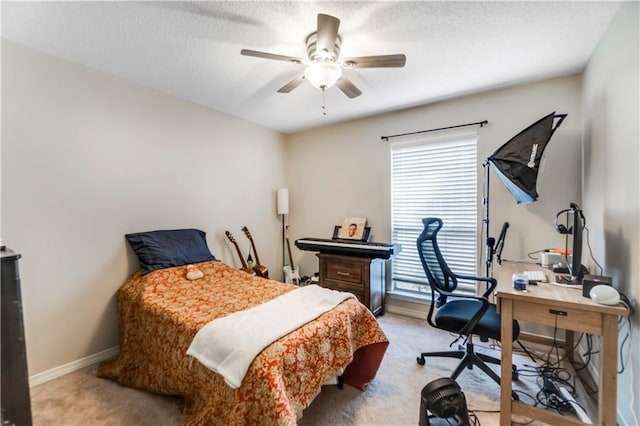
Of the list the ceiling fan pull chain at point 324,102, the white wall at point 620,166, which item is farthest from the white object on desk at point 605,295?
the ceiling fan pull chain at point 324,102

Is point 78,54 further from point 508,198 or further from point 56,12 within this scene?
point 508,198

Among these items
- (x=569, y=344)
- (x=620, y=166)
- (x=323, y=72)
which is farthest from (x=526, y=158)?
(x=323, y=72)

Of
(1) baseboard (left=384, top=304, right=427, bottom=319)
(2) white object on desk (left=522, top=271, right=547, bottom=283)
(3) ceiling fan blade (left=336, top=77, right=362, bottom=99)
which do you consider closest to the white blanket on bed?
(2) white object on desk (left=522, top=271, right=547, bottom=283)

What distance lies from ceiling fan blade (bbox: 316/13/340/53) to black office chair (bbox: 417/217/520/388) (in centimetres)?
150

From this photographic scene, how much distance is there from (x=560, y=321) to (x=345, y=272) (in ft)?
6.74

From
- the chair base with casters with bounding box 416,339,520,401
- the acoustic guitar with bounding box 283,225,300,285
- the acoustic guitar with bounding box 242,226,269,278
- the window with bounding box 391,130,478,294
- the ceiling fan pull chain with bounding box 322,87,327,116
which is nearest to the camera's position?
the chair base with casters with bounding box 416,339,520,401

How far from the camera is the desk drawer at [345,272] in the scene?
3.16m

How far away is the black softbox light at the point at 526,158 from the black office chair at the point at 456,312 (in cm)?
76

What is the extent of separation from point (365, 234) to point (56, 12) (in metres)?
3.33

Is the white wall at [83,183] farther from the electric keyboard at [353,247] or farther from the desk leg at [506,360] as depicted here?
the desk leg at [506,360]

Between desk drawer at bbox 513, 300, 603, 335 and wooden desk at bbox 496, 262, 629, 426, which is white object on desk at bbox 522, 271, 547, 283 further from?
desk drawer at bbox 513, 300, 603, 335

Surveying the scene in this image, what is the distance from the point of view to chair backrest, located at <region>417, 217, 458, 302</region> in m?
2.18

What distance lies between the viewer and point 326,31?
1537mm

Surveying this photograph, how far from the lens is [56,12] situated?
1695 mm
